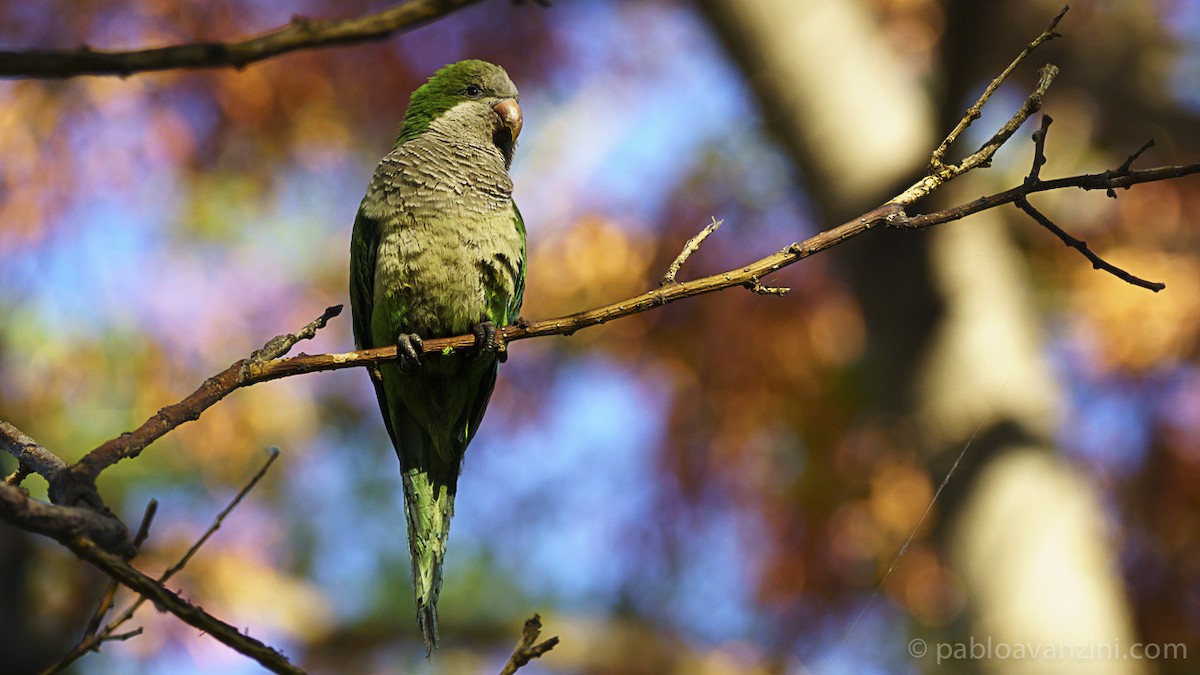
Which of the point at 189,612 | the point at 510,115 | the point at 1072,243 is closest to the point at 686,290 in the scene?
the point at 1072,243

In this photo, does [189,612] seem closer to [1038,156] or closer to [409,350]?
[409,350]

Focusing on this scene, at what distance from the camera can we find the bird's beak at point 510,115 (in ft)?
12.8

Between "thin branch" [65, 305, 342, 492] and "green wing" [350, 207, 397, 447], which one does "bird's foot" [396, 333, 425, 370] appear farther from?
"thin branch" [65, 305, 342, 492]

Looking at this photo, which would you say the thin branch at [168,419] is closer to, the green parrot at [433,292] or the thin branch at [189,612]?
the thin branch at [189,612]

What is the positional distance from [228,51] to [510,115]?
9.04 ft

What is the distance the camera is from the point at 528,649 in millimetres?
1700

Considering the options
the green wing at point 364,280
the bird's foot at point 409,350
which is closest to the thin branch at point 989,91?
the bird's foot at point 409,350

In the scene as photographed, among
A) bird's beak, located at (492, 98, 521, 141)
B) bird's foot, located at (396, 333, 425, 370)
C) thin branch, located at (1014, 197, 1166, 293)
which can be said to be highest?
bird's beak, located at (492, 98, 521, 141)

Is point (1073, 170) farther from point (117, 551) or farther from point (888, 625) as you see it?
point (117, 551)

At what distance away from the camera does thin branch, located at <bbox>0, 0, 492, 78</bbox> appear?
3.76 ft

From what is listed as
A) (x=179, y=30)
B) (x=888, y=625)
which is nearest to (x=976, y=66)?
(x=888, y=625)

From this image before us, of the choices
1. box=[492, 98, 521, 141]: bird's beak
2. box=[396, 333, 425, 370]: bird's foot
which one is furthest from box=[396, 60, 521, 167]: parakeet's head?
box=[396, 333, 425, 370]: bird's foot

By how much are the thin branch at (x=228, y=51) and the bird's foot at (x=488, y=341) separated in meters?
1.65

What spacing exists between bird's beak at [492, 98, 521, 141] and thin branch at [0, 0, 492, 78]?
267cm
